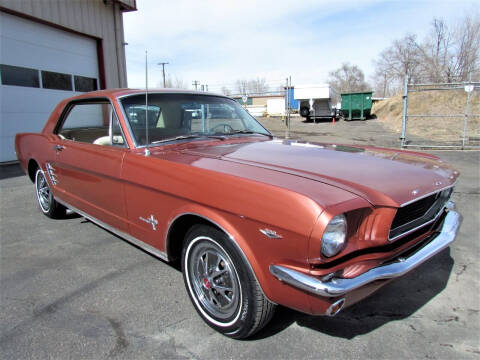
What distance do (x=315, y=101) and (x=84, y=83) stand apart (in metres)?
19.8

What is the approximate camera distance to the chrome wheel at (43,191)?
4367mm

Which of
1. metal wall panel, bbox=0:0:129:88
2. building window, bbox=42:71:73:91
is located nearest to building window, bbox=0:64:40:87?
building window, bbox=42:71:73:91

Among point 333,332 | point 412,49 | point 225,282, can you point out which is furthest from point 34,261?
point 412,49

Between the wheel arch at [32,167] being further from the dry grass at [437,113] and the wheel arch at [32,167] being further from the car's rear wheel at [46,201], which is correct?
the dry grass at [437,113]

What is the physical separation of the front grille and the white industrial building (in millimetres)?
9439

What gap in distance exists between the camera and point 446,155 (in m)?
9.23

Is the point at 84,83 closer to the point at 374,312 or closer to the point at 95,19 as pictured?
the point at 95,19

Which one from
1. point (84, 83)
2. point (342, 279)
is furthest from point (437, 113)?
point (342, 279)

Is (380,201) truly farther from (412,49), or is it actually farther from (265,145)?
(412,49)

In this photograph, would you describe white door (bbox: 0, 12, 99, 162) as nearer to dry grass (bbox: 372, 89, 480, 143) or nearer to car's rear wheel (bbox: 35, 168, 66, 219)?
car's rear wheel (bbox: 35, 168, 66, 219)

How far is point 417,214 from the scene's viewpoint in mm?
2139

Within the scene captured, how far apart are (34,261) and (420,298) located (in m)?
3.33

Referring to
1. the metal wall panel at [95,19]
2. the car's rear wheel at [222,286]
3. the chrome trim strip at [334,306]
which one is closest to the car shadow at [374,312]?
the car's rear wheel at [222,286]

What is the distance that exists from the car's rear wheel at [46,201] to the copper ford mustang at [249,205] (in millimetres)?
957
